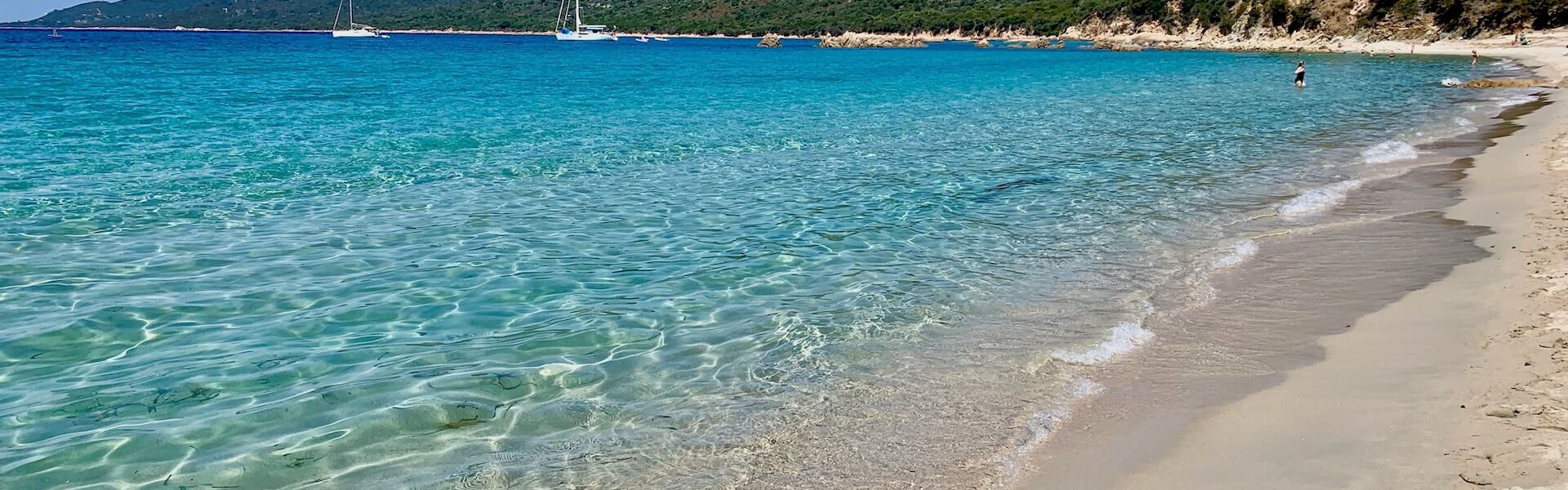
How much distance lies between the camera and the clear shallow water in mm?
6109

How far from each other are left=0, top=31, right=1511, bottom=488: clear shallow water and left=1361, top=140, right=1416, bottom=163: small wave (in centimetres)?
30

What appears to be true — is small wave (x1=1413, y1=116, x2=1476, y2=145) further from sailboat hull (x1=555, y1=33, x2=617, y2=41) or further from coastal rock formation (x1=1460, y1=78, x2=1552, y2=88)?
sailboat hull (x1=555, y1=33, x2=617, y2=41)

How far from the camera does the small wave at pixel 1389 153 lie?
728 inches

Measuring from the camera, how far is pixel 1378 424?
5848 mm

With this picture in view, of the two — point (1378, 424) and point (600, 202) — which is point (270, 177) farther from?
point (1378, 424)

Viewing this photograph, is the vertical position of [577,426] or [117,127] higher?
[117,127]

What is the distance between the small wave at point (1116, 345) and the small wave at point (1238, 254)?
2675 millimetres

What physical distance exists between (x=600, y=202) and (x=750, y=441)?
9.27 m

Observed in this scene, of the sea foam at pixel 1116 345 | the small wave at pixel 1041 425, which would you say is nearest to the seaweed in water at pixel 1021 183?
the sea foam at pixel 1116 345

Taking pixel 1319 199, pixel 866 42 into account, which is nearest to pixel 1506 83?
pixel 1319 199

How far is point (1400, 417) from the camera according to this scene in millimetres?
5938

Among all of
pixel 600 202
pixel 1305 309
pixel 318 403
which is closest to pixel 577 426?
pixel 318 403

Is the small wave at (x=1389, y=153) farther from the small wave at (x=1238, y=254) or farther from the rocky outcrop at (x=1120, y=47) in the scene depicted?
the rocky outcrop at (x=1120, y=47)

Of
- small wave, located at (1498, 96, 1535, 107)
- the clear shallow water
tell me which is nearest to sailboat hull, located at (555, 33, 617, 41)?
the clear shallow water
